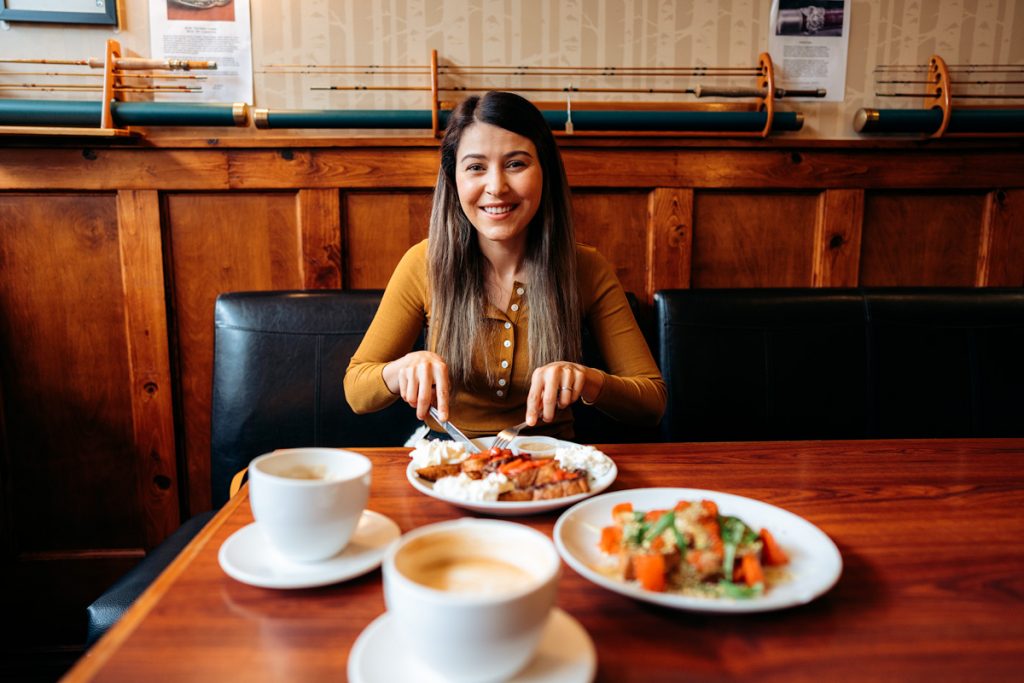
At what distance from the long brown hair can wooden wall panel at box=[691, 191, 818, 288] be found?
0.70 m

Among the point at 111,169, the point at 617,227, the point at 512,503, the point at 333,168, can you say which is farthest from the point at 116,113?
the point at 512,503

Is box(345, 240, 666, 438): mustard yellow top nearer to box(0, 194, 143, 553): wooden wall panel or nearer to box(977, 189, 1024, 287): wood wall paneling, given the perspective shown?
box(0, 194, 143, 553): wooden wall panel

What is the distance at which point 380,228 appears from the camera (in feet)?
6.55

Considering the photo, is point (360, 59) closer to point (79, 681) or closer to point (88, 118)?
point (88, 118)

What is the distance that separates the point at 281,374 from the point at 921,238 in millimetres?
1995

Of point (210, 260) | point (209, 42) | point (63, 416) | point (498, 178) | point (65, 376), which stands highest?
point (209, 42)

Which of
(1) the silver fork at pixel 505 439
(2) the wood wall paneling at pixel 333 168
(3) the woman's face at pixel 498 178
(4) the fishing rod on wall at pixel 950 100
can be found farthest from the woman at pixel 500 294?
(4) the fishing rod on wall at pixel 950 100

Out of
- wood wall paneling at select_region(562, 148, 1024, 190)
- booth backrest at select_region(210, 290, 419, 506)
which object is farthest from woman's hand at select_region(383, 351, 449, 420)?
wood wall paneling at select_region(562, 148, 1024, 190)

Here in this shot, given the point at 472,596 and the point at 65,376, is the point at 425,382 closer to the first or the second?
the point at 472,596

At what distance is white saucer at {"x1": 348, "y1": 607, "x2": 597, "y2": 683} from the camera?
48 centimetres

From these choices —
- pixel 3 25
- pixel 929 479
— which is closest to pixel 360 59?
pixel 3 25

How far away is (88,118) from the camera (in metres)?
1.85

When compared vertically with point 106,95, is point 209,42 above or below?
above

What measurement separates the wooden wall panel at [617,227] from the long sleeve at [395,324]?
24.9 inches
